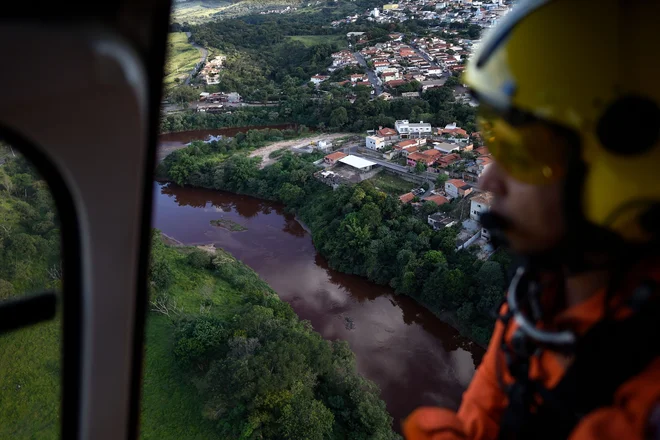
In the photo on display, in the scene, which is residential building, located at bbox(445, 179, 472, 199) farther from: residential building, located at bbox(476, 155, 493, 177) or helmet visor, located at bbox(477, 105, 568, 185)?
helmet visor, located at bbox(477, 105, 568, 185)

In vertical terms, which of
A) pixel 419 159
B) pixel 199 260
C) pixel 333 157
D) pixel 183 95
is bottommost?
pixel 183 95

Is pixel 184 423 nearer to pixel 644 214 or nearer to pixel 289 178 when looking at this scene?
pixel 644 214

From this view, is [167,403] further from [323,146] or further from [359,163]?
[323,146]

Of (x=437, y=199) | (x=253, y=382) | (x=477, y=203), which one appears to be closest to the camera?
(x=253, y=382)

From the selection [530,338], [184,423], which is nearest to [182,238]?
[184,423]

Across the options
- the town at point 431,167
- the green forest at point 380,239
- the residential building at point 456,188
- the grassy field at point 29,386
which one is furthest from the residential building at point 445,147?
the grassy field at point 29,386

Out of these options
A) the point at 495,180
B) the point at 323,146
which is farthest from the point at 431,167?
the point at 495,180
